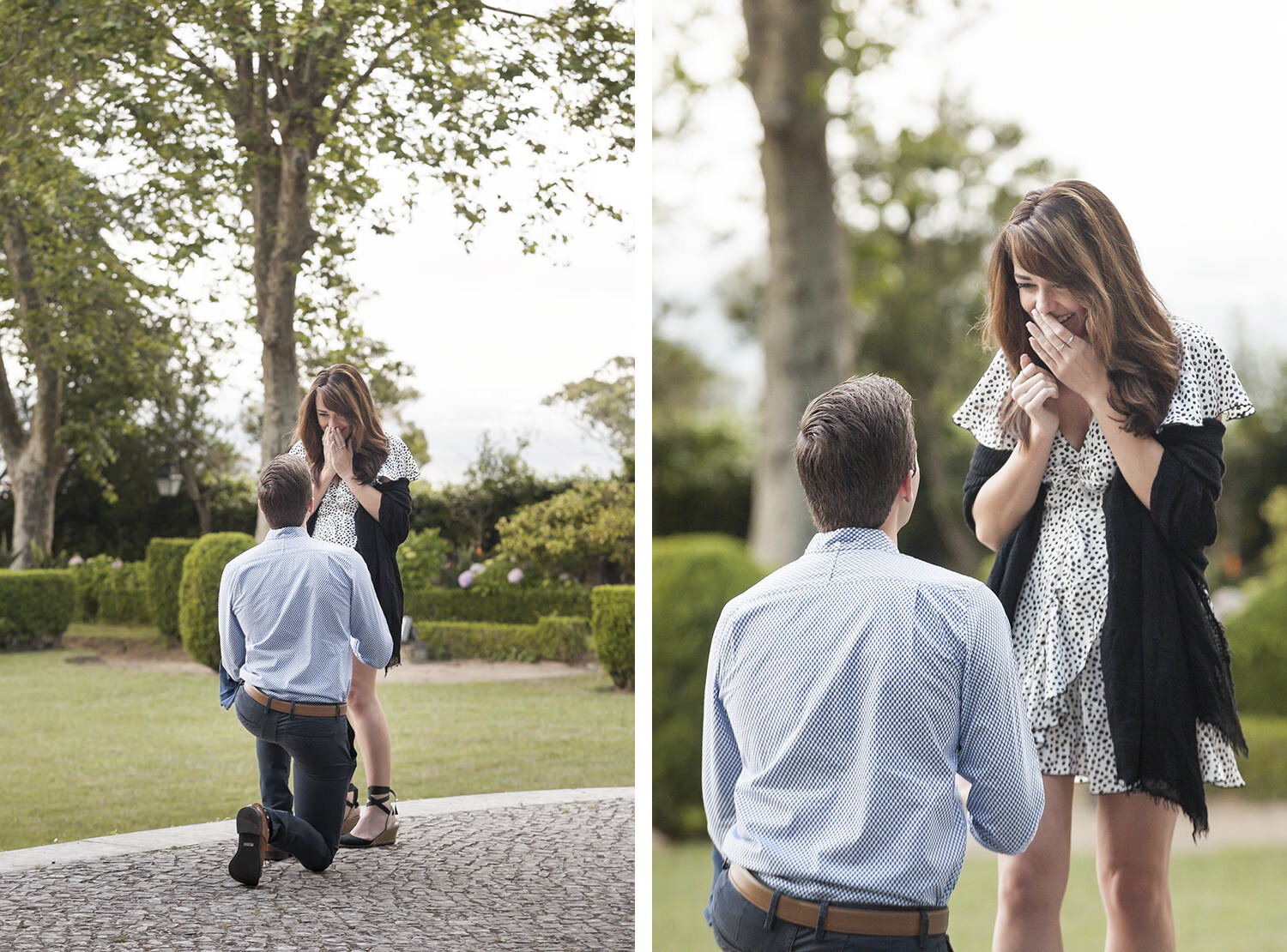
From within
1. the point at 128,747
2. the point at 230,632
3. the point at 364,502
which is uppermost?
the point at 364,502

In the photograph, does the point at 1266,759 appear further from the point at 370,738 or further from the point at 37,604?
the point at 37,604

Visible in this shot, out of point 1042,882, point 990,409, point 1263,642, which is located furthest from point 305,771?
point 1263,642

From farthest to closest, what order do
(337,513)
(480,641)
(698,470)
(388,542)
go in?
1. (698,470)
2. (480,641)
3. (388,542)
4. (337,513)

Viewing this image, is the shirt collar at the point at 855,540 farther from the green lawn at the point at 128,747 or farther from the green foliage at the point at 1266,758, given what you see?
the green foliage at the point at 1266,758

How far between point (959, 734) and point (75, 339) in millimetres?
3238

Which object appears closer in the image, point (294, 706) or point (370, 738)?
point (294, 706)

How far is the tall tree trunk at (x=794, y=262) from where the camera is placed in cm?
450

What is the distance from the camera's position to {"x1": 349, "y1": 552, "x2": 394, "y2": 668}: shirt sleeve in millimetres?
3764

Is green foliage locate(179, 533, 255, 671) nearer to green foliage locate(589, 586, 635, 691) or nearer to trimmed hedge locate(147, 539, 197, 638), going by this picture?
trimmed hedge locate(147, 539, 197, 638)

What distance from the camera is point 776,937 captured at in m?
1.77

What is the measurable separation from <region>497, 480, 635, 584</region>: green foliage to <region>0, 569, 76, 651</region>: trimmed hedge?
1.44 metres

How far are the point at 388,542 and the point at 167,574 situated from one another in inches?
28.9

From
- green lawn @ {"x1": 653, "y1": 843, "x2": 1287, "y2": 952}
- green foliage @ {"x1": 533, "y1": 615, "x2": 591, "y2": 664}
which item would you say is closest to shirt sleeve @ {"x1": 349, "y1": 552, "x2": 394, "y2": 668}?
green foliage @ {"x1": 533, "y1": 615, "x2": 591, "y2": 664}

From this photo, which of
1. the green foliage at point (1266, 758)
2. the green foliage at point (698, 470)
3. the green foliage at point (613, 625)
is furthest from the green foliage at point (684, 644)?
the green foliage at point (1266, 758)
